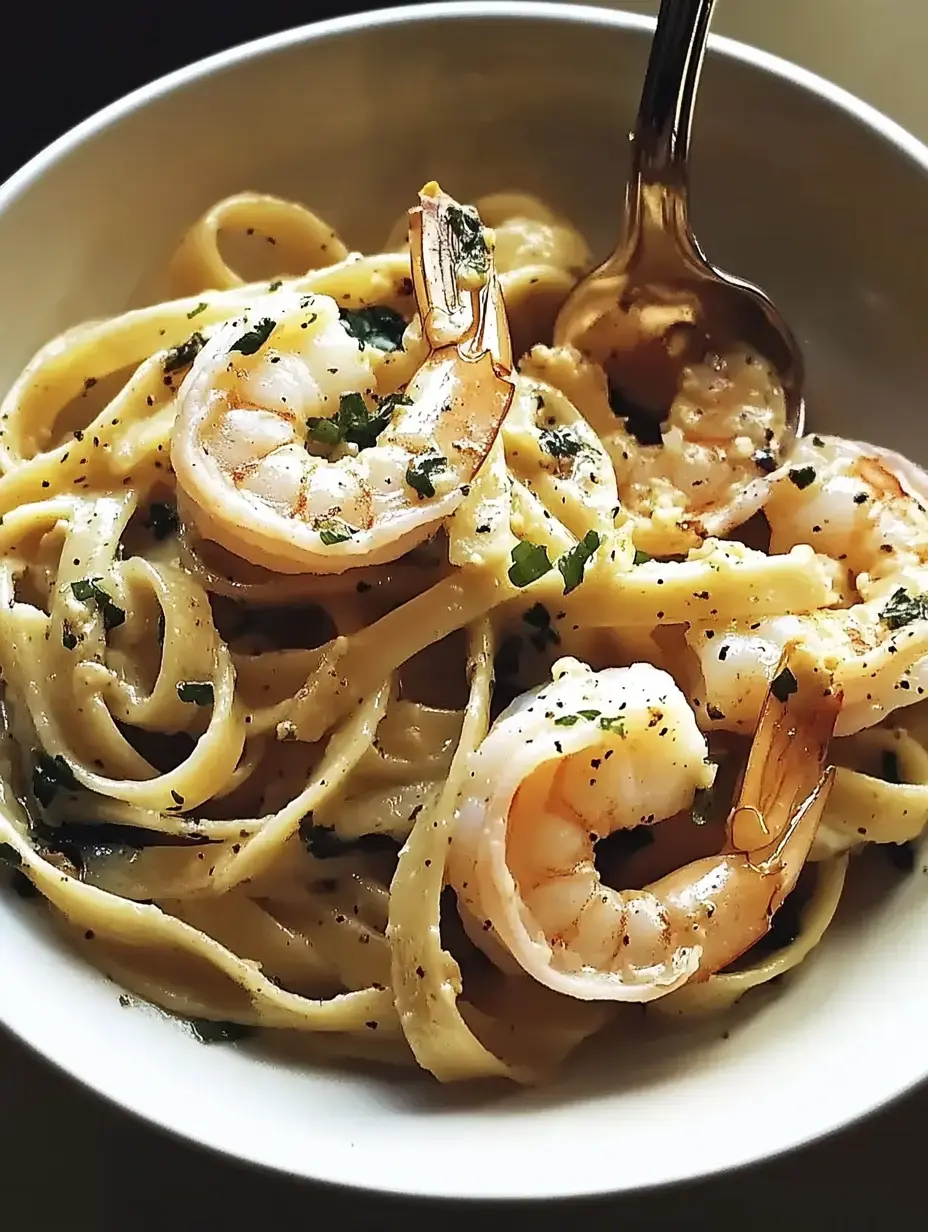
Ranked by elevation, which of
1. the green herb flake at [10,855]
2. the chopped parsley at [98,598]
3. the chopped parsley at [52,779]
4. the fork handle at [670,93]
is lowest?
the green herb flake at [10,855]

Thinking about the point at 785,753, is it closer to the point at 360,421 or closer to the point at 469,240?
the point at 360,421

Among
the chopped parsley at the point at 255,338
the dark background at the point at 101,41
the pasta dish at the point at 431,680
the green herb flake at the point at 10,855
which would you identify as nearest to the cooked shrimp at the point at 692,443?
the pasta dish at the point at 431,680

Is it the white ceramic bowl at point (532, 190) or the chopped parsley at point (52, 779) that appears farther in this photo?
the chopped parsley at point (52, 779)

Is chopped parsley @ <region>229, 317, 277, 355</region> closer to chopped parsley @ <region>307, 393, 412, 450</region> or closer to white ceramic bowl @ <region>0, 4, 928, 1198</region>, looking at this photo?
chopped parsley @ <region>307, 393, 412, 450</region>

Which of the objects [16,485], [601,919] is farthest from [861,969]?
[16,485]

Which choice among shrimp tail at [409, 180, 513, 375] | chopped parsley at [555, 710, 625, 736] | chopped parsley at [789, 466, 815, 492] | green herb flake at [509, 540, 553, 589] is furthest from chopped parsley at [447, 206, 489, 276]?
chopped parsley at [555, 710, 625, 736]

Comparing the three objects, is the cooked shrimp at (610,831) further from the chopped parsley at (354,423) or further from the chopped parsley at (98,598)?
the chopped parsley at (98,598)
